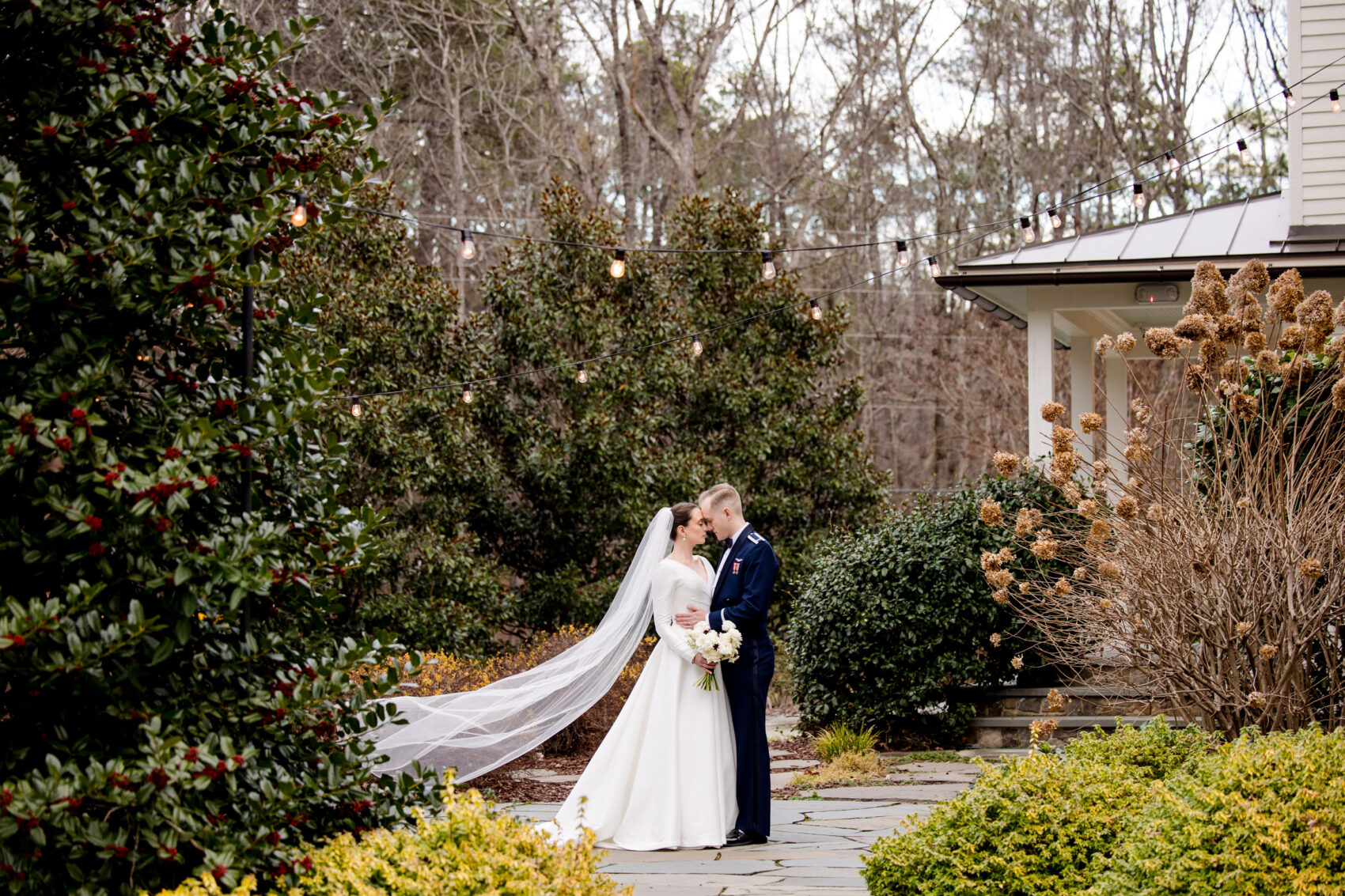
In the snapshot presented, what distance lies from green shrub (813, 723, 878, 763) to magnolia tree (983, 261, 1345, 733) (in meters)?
3.86

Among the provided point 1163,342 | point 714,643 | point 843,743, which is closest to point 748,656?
point 714,643

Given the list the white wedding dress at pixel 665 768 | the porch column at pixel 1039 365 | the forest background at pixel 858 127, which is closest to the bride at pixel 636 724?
the white wedding dress at pixel 665 768

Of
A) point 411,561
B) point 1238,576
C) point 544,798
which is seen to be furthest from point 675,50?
point 1238,576

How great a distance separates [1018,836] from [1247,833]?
0.86m

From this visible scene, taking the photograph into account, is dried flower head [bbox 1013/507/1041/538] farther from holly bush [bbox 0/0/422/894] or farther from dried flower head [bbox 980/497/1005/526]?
holly bush [bbox 0/0/422/894]

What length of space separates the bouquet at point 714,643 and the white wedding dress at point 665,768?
53 millimetres

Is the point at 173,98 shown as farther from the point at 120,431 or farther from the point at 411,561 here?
the point at 411,561

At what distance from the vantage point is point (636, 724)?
6.75 metres

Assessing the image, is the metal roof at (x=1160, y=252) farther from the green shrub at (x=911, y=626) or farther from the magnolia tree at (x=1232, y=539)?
the magnolia tree at (x=1232, y=539)

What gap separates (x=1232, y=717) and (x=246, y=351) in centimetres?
433

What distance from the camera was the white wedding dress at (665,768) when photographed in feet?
21.2

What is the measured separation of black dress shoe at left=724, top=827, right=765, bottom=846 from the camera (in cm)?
647

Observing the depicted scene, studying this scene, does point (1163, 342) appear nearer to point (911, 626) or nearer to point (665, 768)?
point (665, 768)

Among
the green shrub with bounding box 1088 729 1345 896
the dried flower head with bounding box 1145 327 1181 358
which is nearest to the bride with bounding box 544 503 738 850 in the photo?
the green shrub with bounding box 1088 729 1345 896
